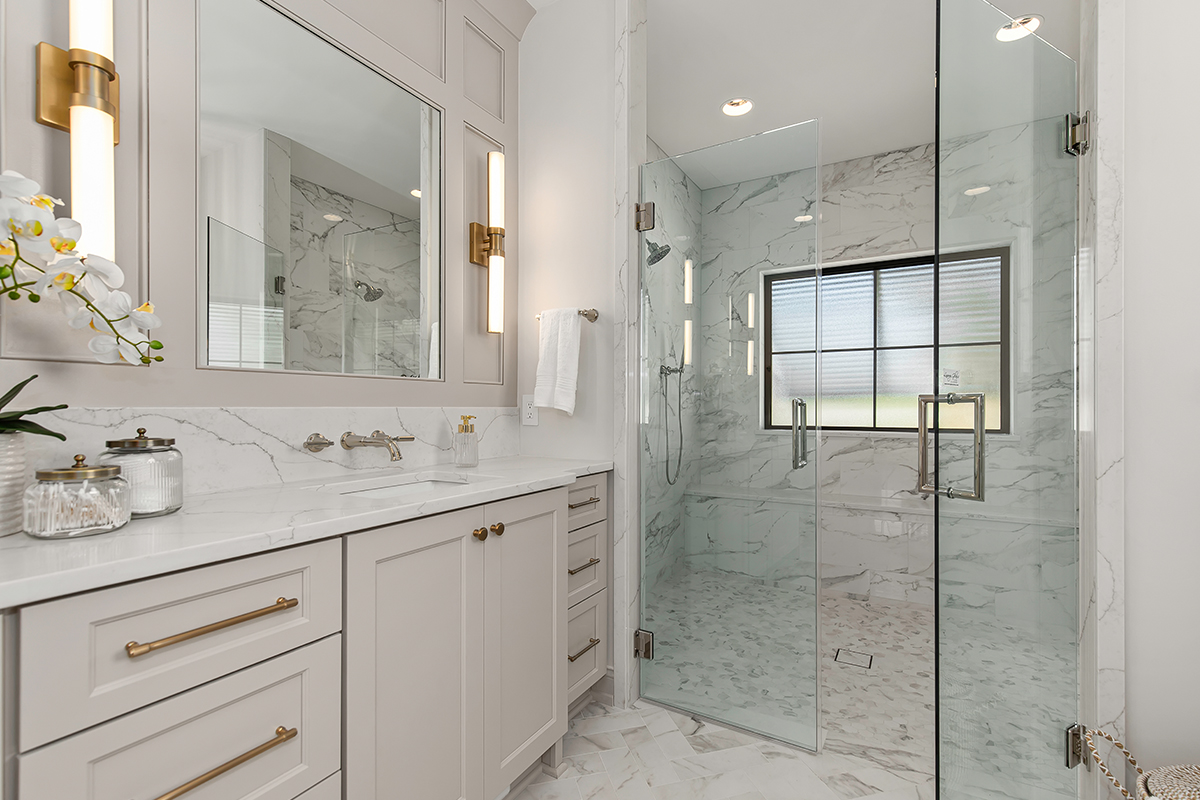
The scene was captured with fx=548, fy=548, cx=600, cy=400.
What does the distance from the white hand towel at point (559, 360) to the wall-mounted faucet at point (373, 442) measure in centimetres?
65

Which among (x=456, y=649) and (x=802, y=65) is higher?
(x=802, y=65)

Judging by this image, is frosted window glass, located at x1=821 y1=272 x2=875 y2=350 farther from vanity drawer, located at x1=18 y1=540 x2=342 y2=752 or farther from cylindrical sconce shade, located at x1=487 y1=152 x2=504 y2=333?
vanity drawer, located at x1=18 y1=540 x2=342 y2=752

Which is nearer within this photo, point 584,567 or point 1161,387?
point 1161,387

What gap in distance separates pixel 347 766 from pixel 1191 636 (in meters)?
1.92

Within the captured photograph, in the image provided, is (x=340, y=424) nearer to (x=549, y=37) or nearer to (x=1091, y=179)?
(x=549, y=37)

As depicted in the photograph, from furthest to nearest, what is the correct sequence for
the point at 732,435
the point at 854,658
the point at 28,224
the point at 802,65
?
the point at 802,65 → the point at 854,658 → the point at 732,435 → the point at 28,224

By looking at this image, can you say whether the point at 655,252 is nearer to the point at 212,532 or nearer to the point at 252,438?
the point at 252,438

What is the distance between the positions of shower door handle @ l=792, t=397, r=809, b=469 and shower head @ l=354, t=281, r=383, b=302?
1478mm

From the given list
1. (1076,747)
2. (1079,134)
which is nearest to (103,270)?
(1079,134)

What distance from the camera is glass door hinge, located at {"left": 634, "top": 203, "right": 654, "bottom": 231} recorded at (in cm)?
214

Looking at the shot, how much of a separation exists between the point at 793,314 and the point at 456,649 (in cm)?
149

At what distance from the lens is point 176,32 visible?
4.28ft

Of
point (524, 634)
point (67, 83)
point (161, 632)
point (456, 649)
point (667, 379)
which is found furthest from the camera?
point (667, 379)

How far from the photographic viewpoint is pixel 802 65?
2.66 meters
